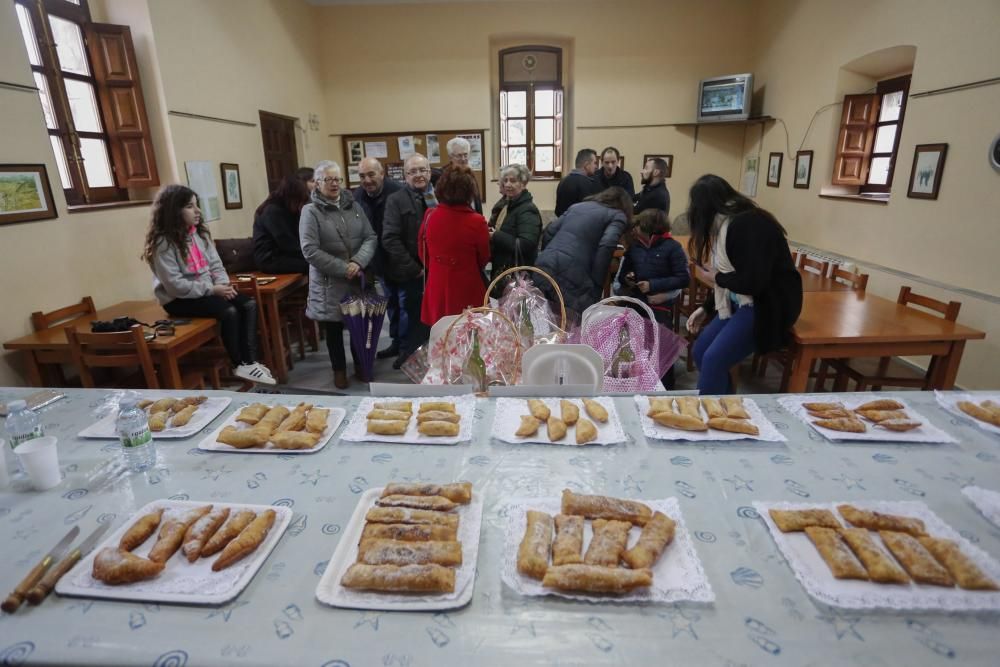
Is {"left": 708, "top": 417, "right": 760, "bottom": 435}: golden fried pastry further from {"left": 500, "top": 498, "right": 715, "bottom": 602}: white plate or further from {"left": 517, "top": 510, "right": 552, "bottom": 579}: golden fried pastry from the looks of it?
{"left": 517, "top": 510, "right": 552, "bottom": 579}: golden fried pastry

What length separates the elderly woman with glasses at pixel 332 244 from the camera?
321cm

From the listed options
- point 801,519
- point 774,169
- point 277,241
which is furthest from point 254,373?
point 774,169

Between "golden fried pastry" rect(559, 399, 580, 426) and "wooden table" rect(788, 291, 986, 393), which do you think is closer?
"golden fried pastry" rect(559, 399, 580, 426)

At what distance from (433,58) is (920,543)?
6.87m

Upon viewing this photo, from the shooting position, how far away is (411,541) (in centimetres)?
104

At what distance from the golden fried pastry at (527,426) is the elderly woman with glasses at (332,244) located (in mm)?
2162

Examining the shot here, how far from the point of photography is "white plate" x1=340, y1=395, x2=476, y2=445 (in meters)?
1.44

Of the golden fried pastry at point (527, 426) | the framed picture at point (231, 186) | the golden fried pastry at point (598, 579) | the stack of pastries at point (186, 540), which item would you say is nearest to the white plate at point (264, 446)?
the stack of pastries at point (186, 540)

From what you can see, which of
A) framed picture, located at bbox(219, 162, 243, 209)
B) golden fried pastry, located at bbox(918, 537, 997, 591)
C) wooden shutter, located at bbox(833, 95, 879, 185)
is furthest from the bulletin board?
golden fried pastry, located at bbox(918, 537, 997, 591)

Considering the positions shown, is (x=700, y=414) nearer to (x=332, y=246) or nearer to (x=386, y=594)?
(x=386, y=594)

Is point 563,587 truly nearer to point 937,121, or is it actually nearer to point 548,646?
point 548,646

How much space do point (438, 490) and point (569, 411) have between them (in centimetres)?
52

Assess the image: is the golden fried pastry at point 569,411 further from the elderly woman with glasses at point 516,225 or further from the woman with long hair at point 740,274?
the elderly woman with glasses at point 516,225

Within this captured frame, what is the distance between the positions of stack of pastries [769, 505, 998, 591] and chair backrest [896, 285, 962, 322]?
79.1 inches
